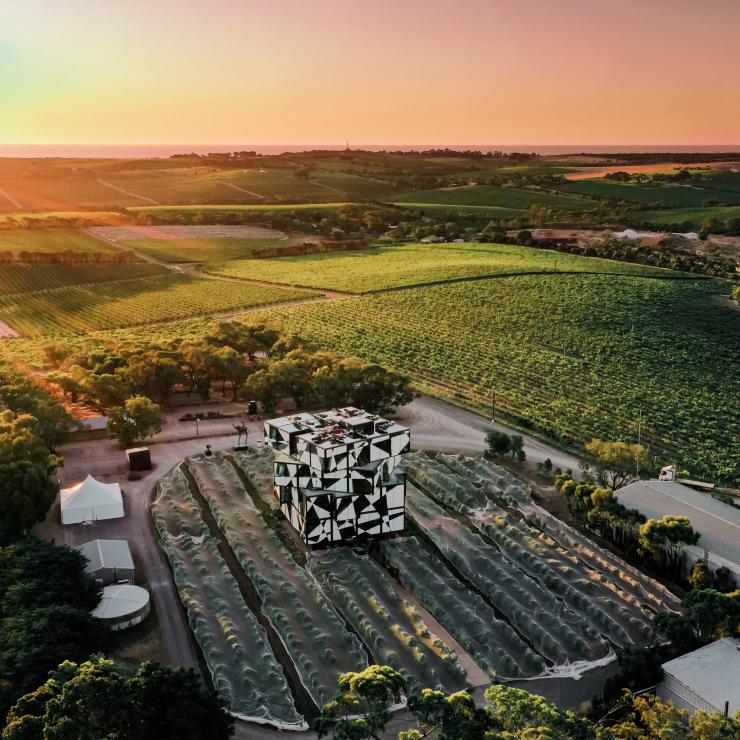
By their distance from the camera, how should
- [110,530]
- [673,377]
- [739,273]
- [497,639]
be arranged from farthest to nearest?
[739,273] < [673,377] < [110,530] < [497,639]

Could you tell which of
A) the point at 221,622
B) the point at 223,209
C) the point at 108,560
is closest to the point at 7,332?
the point at 108,560

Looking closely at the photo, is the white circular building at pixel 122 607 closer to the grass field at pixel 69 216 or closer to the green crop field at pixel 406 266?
the green crop field at pixel 406 266

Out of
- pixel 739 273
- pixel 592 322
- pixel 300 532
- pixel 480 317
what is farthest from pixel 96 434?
pixel 739 273

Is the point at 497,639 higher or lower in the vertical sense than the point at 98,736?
lower

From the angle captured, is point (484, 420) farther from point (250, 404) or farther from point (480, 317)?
point (480, 317)

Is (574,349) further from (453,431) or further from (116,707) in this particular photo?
(116,707)

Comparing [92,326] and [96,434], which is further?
[92,326]
